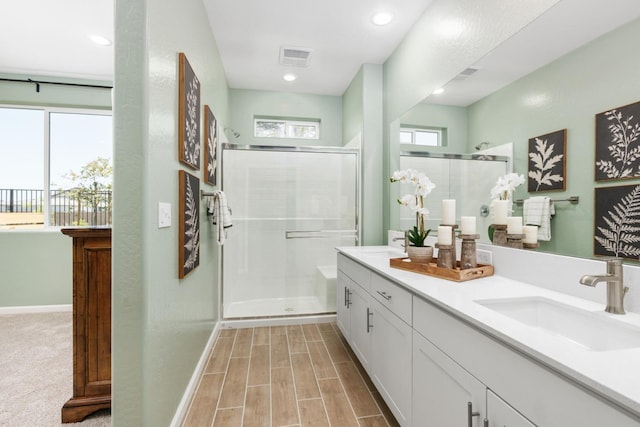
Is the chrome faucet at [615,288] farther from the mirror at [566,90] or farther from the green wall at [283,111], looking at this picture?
the green wall at [283,111]

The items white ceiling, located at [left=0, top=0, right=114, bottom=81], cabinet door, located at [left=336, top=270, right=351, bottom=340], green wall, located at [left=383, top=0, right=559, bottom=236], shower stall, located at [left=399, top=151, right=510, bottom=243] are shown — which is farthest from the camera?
cabinet door, located at [left=336, top=270, right=351, bottom=340]

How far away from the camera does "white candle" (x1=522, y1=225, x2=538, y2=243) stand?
1395mm

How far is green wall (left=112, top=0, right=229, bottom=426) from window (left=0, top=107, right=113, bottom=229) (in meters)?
2.75

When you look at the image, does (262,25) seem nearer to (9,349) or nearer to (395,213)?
(395,213)

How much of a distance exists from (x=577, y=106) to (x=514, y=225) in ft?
1.92

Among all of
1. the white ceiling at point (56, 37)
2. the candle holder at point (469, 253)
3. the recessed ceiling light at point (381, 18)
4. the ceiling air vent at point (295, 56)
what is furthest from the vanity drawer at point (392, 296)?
the white ceiling at point (56, 37)

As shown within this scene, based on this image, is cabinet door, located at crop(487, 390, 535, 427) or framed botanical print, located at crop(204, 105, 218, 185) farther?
framed botanical print, located at crop(204, 105, 218, 185)

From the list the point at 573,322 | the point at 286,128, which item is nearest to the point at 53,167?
the point at 286,128

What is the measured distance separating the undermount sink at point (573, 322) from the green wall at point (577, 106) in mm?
260

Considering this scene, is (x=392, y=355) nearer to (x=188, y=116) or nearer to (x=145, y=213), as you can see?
(x=145, y=213)

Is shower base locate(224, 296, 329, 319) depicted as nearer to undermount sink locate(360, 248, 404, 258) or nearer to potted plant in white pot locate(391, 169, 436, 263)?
undermount sink locate(360, 248, 404, 258)

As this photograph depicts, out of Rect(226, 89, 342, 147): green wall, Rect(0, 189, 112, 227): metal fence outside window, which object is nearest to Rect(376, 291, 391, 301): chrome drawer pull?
Rect(226, 89, 342, 147): green wall

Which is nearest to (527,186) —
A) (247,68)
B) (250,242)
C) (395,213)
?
(395,213)

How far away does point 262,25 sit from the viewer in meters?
2.50
